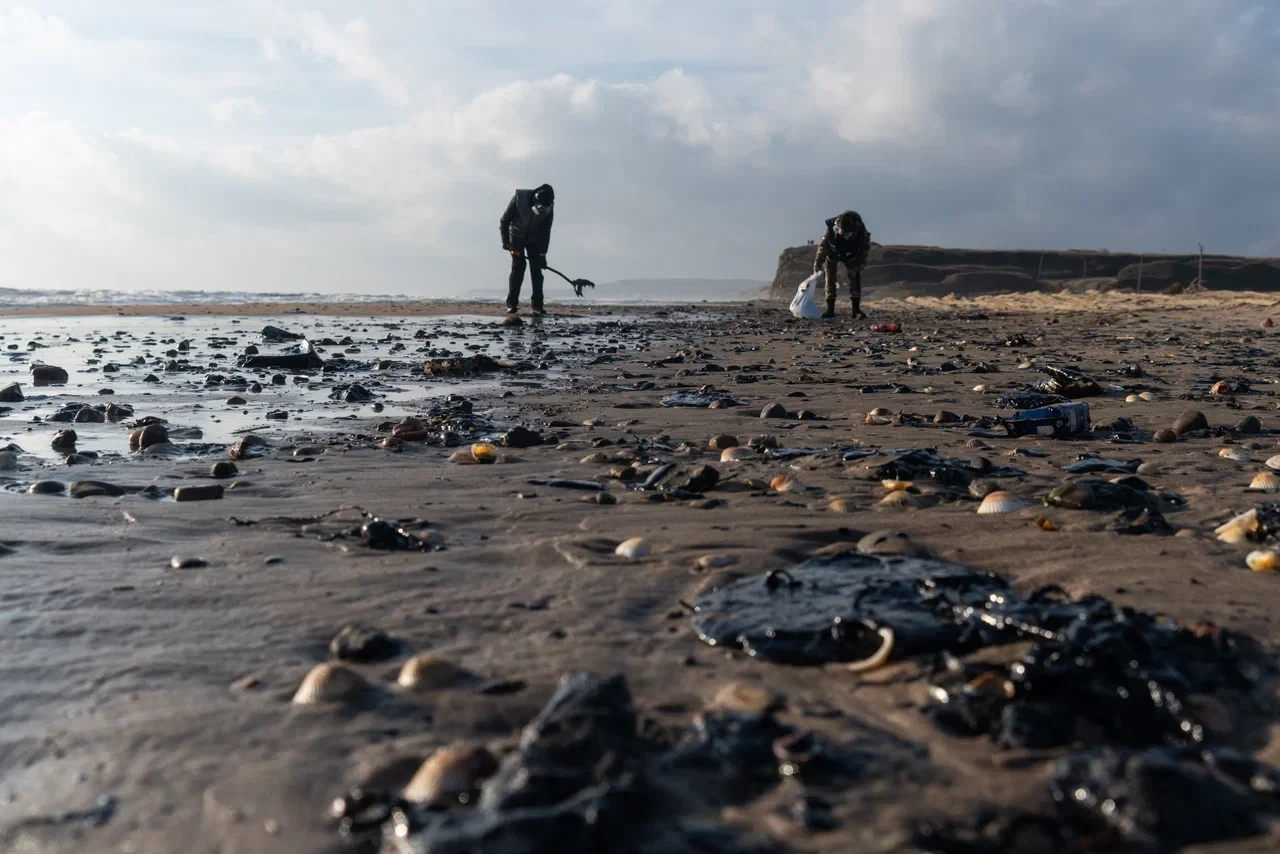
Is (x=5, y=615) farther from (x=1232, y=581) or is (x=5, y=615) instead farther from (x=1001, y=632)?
(x=1232, y=581)

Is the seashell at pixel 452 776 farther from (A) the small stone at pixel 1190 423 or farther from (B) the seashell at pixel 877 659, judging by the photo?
(A) the small stone at pixel 1190 423

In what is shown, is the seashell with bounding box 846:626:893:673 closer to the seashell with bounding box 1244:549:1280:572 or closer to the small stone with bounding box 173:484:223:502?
the seashell with bounding box 1244:549:1280:572

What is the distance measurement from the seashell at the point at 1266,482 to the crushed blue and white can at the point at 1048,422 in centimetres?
134

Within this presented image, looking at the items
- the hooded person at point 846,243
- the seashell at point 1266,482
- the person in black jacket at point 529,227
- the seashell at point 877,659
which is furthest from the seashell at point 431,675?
the person in black jacket at point 529,227

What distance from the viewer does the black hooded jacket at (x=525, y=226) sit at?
18547mm

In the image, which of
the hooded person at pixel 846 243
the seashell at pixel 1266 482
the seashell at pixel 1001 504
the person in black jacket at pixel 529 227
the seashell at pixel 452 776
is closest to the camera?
the seashell at pixel 452 776

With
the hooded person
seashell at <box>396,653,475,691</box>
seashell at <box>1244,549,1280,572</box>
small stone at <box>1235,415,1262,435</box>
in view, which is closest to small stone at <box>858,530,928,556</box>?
seashell at <box>1244,549,1280,572</box>

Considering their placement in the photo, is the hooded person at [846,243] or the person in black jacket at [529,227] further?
the person in black jacket at [529,227]

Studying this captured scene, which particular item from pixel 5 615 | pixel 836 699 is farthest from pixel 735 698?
pixel 5 615

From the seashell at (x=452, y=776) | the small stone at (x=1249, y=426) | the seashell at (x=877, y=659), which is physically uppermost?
the small stone at (x=1249, y=426)

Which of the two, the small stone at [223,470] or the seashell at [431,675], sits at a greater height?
the small stone at [223,470]

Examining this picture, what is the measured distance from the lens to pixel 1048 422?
17.1 ft

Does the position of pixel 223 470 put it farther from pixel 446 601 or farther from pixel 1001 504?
pixel 1001 504

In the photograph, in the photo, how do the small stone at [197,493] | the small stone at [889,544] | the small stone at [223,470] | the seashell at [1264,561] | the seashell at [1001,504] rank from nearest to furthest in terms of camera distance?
the seashell at [1264,561] < the small stone at [889,544] < the seashell at [1001,504] < the small stone at [197,493] < the small stone at [223,470]
